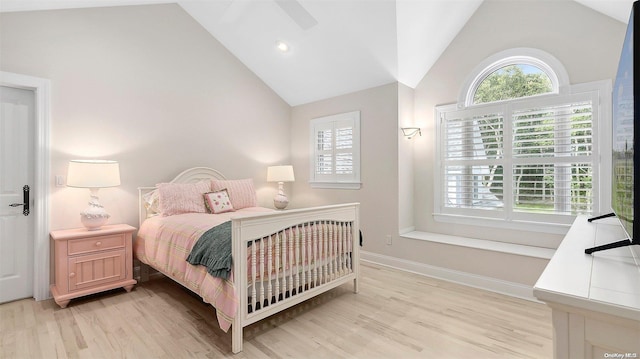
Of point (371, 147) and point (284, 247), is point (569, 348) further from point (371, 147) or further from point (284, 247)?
point (371, 147)

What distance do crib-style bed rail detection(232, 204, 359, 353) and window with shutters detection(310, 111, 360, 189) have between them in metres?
1.44

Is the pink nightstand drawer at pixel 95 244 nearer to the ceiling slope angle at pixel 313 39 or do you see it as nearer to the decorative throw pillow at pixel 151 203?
the decorative throw pillow at pixel 151 203

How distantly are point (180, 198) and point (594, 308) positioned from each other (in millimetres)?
3555

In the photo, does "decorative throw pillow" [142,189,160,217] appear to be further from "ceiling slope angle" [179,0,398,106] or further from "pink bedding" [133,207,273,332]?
"ceiling slope angle" [179,0,398,106]

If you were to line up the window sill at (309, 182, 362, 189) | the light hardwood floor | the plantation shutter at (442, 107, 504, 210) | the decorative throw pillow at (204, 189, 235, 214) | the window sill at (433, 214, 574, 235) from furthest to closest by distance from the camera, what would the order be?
the window sill at (309, 182, 362, 189) → the decorative throw pillow at (204, 189, 235, 214) → the plantation shutter at (442, 107, 504, 210) → the window sill at (433, 214, 574, 235) → the light hardwood floor

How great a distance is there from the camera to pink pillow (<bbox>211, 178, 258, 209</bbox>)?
3939mm

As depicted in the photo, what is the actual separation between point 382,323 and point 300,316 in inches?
26.9

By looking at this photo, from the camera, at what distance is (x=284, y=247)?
2.38 metres

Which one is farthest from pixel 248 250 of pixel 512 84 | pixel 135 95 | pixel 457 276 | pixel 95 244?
pixel 512 84

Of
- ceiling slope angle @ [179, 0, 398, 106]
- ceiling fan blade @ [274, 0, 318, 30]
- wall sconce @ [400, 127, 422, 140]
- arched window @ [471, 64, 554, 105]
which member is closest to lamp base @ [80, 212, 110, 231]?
ceiling slope angle @ [179, 0, 398, 106]

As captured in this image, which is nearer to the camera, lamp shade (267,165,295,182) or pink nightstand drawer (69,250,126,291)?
pink nightstand drawer (69,250,126,291)

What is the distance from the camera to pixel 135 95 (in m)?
3.58

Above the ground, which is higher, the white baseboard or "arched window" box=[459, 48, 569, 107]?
"arched window" box=[459, 48, 569, 107]

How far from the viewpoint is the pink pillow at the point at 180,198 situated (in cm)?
337
